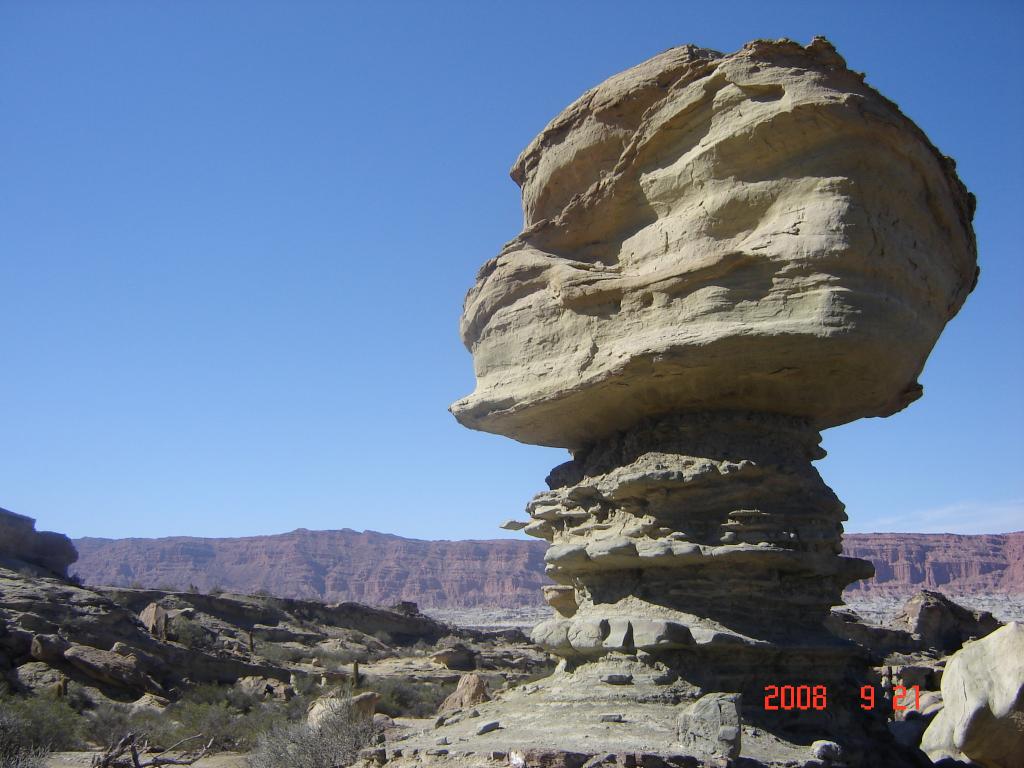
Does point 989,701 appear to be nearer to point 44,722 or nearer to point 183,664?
point 44,722

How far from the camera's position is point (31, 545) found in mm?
24516

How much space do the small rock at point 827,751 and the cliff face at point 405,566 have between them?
3596 inches

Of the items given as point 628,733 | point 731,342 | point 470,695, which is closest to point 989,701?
point 628,733

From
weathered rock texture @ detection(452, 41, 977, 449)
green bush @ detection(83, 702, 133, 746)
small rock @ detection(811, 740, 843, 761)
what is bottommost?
A: green bush @ detection(83, 702, 133, 746)

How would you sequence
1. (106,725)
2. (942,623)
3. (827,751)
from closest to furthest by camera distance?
(827,751) < (106,725) < (942,623)

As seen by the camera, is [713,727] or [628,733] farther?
[628,733]

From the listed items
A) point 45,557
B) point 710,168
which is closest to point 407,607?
point 45,557

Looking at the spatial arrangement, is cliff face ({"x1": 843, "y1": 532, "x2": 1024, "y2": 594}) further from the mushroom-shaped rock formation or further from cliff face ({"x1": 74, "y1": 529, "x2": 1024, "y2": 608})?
the mushroom-shaped rock formation

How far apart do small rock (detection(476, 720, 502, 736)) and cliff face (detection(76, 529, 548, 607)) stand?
297 ft

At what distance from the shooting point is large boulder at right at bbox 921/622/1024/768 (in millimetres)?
7941

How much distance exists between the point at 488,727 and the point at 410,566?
10732 centimetres

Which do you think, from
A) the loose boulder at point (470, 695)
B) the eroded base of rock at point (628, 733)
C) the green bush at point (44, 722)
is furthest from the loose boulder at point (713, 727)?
the green bush at point (44, 722)

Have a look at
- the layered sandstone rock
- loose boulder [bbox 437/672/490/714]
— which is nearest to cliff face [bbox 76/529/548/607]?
the layered sandstone rock

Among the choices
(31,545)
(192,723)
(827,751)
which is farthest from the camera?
(31,545)
